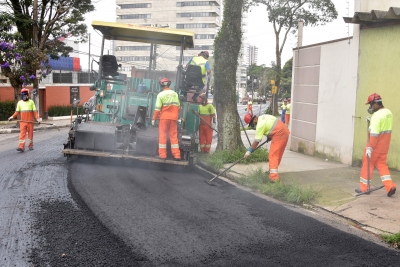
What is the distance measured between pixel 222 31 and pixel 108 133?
3.87 meters

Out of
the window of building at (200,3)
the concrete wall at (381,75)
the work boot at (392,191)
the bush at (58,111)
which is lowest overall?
the bush at (58,111)

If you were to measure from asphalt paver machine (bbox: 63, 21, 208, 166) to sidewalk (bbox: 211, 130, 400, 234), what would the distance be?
1.60 metres

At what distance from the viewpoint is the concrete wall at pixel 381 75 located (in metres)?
9.45

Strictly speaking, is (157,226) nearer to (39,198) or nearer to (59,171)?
(39,198)

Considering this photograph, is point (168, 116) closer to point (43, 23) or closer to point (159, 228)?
point (159, 228)

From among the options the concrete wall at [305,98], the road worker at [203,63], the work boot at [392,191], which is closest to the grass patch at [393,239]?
the work boot at [392,191]

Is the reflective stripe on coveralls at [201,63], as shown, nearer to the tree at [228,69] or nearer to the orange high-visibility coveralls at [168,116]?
the tree at [228,69]

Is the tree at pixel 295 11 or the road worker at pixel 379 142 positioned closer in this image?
the road worker at pixel 379 142

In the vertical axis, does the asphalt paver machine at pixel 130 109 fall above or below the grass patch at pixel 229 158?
above

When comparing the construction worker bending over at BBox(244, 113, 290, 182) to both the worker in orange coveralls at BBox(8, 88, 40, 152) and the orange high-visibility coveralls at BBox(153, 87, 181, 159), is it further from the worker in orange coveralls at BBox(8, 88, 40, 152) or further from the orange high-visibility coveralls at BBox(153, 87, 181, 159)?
the worker in orange coveralls at BBox(8, 88, 40, 152)

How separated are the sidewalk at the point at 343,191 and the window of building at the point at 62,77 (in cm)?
2652

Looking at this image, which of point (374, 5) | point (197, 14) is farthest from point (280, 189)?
→ point (197, 14)

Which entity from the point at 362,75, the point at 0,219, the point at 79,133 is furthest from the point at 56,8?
the point at 0,219

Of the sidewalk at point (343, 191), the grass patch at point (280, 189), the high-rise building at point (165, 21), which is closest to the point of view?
the sidewalk at point (343, 191)
